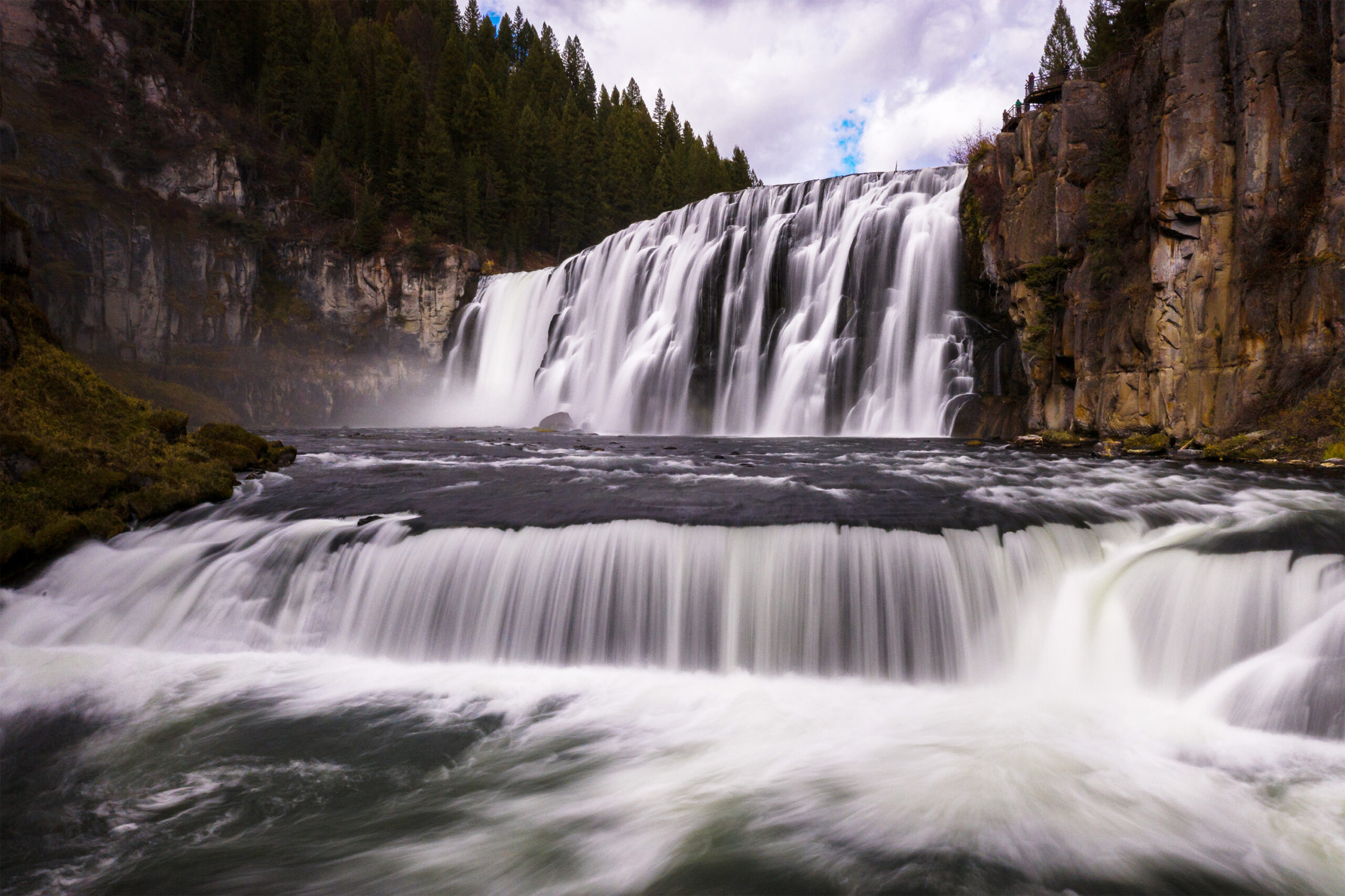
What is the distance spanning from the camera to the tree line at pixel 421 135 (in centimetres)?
→ 4047

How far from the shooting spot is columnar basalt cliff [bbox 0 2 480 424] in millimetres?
29859

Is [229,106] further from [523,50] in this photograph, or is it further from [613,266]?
[523,50]

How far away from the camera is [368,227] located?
38.7 metres

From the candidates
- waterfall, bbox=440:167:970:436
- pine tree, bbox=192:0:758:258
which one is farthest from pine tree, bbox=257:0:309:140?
waterfall, bbox=440:167:970:436

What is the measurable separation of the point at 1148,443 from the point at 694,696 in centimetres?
1261

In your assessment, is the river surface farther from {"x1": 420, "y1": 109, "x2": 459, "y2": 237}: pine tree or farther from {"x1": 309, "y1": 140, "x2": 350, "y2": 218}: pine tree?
{"x1": 309, "y1": 140, "x2": 350, "y2": 218}: pine tree

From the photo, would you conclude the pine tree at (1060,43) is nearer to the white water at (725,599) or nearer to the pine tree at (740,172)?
the pine tree at (740,172)

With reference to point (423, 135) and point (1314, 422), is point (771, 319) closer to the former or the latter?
point (1314, 422)

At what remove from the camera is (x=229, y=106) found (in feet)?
129

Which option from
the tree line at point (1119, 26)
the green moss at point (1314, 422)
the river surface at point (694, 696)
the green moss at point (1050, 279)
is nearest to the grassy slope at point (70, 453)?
the river surface at point (694, 696)

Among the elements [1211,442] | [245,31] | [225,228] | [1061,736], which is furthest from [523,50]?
[1061,736]

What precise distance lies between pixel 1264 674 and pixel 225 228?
4398 centimetres

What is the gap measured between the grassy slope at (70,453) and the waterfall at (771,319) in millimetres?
15787

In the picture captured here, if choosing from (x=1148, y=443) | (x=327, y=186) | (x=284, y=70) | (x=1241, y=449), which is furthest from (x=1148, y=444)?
(x=284, y=70)
